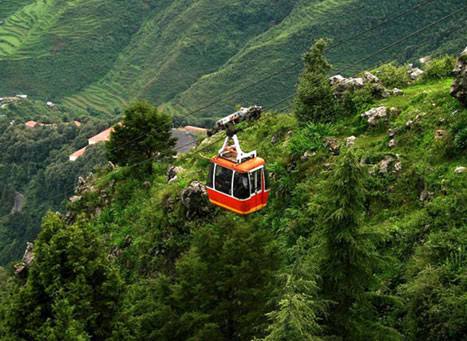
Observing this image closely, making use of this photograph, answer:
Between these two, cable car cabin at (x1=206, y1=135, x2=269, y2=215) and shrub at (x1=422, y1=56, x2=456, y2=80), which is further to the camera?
shrub at (x1=422, y1=56, x2=456, y2=80)

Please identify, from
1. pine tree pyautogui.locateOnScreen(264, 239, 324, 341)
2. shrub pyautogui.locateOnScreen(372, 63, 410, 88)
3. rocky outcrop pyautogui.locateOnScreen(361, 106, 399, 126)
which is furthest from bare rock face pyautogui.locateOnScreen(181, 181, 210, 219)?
pine tree pyautogui.locateOnScreen(264, 239, 324, 341)

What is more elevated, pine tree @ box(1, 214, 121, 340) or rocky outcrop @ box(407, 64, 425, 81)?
pine tree @ box(1, 214, 121, 340)

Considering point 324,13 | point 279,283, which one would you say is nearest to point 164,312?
point 279,283

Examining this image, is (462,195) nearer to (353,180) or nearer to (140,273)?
(353,180)

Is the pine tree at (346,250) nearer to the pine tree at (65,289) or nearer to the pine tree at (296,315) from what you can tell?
the pine tree at (296,315)

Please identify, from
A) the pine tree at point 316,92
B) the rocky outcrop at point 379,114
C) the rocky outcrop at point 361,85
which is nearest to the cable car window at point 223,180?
the rocky outcrop at point 379,114

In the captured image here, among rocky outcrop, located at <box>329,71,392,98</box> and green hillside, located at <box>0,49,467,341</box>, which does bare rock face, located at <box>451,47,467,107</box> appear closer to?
green hillside, located at <box>0,49,467,341</box>
